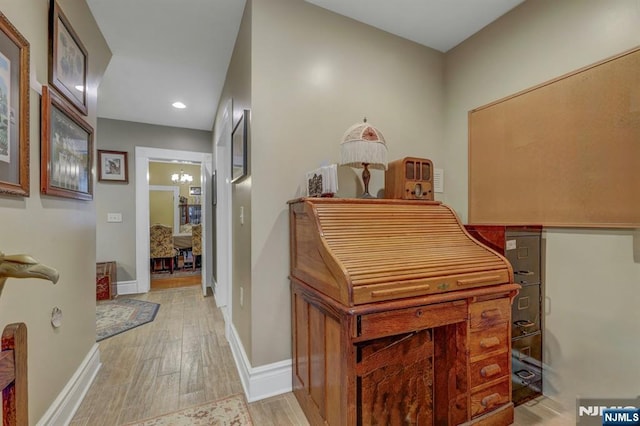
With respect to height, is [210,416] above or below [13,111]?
below

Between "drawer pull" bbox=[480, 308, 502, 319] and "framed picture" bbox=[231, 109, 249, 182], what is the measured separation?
1.62 metres

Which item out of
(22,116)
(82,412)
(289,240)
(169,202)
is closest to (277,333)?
(289,240)

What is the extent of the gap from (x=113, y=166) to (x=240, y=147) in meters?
3.13

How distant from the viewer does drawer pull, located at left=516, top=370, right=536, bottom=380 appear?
5.70ft

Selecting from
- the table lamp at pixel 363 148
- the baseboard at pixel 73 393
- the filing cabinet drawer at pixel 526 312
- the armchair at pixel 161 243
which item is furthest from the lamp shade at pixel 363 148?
the armchair at pixel 161 243

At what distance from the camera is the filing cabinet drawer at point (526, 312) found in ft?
5.76

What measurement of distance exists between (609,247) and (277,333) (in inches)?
77.4

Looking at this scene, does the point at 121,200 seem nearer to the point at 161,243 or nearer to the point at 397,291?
the point at 161,243

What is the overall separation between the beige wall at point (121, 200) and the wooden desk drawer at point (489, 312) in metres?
4.44

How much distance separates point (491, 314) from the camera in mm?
1470

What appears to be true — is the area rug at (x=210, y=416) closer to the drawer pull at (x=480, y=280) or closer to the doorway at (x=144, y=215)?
the drawer pull at (x=480, y=280)

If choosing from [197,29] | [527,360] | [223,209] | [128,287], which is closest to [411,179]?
[527,360]

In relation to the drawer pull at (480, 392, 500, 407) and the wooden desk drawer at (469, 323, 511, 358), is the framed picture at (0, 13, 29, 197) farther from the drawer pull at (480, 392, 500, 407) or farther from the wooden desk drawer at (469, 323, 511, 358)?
the drawer pull at (480, 392, 500, 407)

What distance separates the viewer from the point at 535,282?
1813 millimetres
